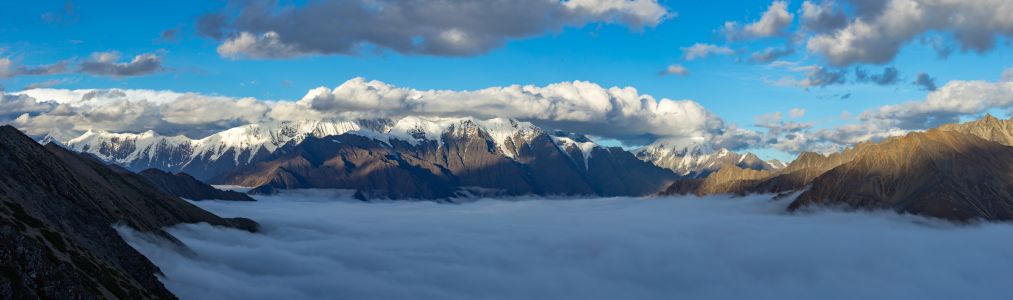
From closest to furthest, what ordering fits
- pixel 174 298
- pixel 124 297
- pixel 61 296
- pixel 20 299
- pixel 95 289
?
pixel 20 299, pixel 61 296, pixel 95 289, pixel 124 297, pixel 174 298

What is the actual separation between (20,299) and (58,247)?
4480cm

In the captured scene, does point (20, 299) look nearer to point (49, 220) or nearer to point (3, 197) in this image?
point (3, 197)

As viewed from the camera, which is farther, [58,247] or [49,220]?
[49,220]

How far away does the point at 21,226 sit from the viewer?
15462 centimetres

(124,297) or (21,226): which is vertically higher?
(21,226)

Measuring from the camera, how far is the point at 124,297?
15112 cm

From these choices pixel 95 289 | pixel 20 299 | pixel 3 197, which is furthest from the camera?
pixel 3 197

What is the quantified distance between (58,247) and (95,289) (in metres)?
23.6

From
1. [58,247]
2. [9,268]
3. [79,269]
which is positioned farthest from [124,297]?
[9,268]

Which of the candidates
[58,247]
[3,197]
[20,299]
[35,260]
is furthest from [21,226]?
[20,299]

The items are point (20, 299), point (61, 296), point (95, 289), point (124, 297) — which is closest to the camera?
point (20, 299)

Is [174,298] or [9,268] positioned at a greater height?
[9,268]

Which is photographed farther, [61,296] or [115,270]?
[115,270]

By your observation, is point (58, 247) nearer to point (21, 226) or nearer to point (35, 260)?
point (21, 226)
